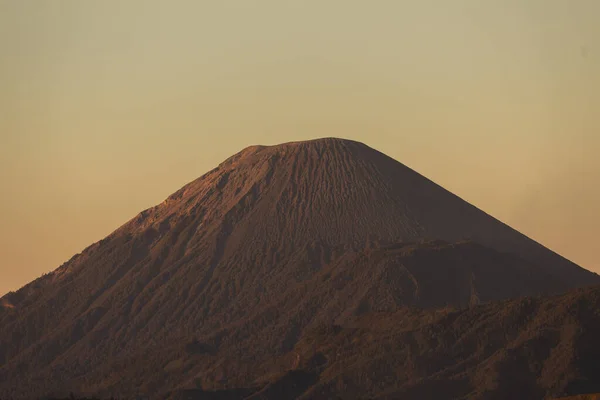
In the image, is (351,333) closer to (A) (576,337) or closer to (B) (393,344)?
(B) (393,344)

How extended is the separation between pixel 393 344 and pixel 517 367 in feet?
67.3

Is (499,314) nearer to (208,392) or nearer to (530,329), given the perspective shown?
(530,329)

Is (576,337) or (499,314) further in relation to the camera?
(499,314)

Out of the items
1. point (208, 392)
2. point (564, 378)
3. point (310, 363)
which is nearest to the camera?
point (564, 378)

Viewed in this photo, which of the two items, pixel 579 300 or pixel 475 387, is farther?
pixel 579 300

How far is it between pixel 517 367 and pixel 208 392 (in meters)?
39.0

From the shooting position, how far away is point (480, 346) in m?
182

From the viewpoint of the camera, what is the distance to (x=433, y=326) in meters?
189

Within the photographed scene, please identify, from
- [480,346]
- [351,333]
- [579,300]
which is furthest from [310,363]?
[579,300]

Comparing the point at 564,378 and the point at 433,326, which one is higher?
the point at 433,326

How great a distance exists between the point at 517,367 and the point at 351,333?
106 ft

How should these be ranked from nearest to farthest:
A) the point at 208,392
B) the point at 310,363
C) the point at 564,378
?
the point at 564,378, the point at 208,392, the point at 310,363

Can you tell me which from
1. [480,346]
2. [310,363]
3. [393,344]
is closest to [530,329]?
[480,346]

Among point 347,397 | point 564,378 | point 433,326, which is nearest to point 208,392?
point 347,397
